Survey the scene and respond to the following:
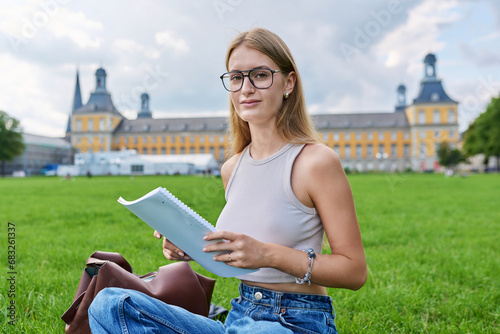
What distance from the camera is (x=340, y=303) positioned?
237cm

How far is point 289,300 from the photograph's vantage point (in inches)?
44.6

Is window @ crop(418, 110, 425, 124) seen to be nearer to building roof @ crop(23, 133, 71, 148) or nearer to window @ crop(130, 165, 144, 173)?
window @ crop(130, 165, 144, 173)

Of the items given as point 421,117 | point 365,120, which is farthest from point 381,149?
point 421,117

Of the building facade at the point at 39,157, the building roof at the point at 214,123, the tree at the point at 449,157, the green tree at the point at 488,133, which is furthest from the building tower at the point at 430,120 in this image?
the building facade at the point at 39,157

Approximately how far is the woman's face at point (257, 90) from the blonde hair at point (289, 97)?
0.6 inches

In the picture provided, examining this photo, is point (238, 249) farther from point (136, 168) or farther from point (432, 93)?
point (432, 93)

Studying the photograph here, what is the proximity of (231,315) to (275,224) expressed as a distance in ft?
1.05

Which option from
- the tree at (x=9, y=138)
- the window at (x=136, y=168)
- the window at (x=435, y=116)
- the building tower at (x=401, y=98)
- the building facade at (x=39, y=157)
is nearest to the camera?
the window at (x=136, y=168)

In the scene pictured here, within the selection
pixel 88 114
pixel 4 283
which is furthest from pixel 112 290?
pixel 88 114

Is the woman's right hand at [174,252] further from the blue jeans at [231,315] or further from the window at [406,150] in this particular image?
the window at [406,150]

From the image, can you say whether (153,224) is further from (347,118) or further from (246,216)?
(347,118)

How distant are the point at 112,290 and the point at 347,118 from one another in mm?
67688

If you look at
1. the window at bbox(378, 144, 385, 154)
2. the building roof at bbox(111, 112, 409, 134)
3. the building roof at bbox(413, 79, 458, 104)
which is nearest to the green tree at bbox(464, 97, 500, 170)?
the building roof at bbox(413, 79, 458, 104)

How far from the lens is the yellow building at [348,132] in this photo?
59.7 meters
